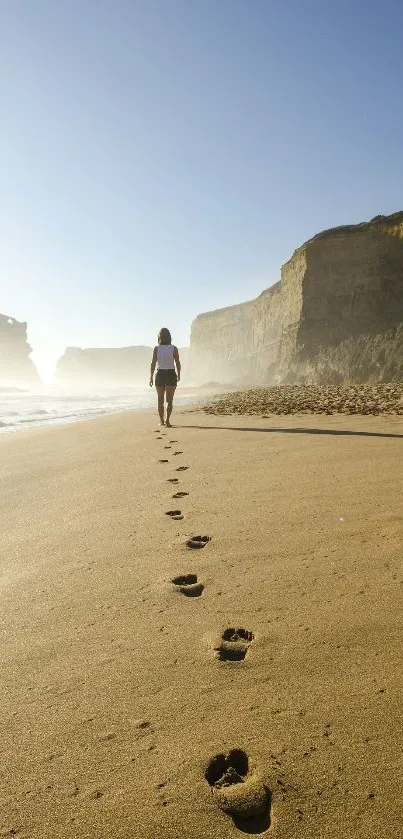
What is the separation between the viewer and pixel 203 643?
5.14 feet

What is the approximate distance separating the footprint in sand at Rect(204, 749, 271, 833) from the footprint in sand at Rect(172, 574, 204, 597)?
84 centimetres

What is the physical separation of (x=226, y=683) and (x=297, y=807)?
406mm

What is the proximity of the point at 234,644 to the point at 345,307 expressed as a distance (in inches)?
1054

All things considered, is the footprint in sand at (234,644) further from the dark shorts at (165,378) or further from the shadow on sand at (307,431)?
the dark shorts at (165,378)

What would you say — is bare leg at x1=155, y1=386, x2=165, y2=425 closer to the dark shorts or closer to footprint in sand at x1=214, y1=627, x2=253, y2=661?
the dark shorts

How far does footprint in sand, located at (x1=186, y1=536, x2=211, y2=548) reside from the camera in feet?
8.11

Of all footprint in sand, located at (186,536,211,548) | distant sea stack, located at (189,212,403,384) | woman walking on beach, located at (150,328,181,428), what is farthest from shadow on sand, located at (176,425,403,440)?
distant sea stack, located at (189,212,403,384)

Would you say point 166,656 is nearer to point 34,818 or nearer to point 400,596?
point 34,818

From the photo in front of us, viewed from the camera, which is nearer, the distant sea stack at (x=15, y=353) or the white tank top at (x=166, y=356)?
the white tank top at (x=166, y=356)

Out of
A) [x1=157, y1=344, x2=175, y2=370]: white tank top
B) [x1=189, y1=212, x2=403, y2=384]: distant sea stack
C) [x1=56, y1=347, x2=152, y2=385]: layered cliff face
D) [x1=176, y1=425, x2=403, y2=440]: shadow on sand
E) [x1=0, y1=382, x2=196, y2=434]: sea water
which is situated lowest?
[x1=176, y1=425, x2=403, y2=440]: shadow on sand

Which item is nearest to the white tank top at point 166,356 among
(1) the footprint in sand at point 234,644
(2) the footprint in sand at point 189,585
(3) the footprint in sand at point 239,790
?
(2) the footprint in sand at point 189,585

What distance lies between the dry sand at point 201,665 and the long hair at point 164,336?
18.7 feet

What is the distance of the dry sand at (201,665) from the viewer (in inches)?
39.3

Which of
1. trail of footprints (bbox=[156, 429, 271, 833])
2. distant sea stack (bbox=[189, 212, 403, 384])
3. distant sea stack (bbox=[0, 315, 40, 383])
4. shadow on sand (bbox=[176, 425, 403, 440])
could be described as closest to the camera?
trail of footprints (bbox=[156, 429, 271, 833])
